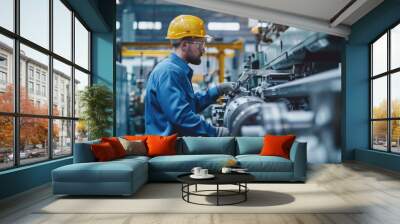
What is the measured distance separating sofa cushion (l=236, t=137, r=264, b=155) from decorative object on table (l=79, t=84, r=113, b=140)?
2.53 m

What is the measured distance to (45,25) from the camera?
6.04m

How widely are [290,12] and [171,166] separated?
439 cm

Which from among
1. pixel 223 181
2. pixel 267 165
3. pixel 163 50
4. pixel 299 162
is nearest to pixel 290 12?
pixel 163 50

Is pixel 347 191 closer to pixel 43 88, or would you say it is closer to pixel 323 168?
pixel 323 168

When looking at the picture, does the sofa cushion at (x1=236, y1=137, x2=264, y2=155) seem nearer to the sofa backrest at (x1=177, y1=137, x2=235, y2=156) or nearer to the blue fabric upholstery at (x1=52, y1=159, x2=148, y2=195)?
the sofa backrest at (x1=177, y1=137, x2=235, y2=156)

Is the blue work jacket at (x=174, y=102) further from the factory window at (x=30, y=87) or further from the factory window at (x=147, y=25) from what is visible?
the factory window at (x=30, y=87)

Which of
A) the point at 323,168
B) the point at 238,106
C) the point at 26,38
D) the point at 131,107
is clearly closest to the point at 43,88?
the point at 26,38

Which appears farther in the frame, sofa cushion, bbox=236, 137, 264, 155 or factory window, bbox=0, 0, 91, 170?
sofa cushion, bbox=236, 137, 264, 155

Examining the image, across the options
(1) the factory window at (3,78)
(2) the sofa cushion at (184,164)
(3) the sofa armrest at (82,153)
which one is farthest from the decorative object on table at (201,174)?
(1) the factory window at (3,78)

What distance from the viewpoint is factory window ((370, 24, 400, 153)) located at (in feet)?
25.2

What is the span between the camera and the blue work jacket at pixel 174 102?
26.6ft

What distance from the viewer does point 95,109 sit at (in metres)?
7.27

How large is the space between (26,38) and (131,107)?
3644 mm

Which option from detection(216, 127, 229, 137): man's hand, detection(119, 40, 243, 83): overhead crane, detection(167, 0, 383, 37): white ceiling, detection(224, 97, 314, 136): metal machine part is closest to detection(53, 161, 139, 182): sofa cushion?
detection(216, 127, 229, 137): man's hand
